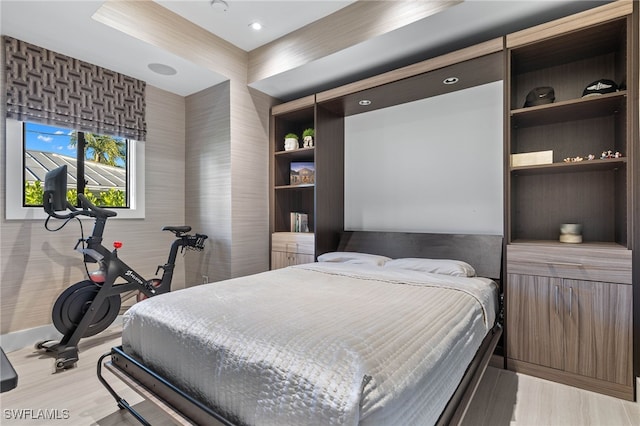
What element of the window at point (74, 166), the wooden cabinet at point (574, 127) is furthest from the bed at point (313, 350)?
the window at point (74, 166)

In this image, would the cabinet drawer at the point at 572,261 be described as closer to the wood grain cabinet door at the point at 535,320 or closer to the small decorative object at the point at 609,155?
the wood grain cabinet door at the point at 535,320

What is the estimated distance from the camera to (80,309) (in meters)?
2.49

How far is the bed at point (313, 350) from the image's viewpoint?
92cm

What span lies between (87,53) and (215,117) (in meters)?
1.19

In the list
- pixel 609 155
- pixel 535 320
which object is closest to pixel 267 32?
pixel 609 155

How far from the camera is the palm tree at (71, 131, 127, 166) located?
3.11 meters

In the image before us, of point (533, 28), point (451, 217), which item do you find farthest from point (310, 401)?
point (533, 28)

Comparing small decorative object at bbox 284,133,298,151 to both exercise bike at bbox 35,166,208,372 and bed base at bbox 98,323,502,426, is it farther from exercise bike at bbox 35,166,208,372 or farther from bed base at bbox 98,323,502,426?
bed base at bbox 98,323,502,426

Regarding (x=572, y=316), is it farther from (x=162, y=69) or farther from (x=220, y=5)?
(x=162, y=69)

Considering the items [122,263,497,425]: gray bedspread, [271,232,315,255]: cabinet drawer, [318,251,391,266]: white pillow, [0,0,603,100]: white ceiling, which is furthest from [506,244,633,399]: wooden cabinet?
[271,232,315,255]: cabinet drawer

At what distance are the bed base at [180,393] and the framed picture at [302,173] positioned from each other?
243cm

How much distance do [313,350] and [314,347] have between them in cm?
2

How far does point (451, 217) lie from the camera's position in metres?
2.89

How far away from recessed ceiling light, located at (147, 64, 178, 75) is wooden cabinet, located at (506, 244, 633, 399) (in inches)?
136
